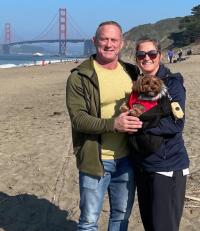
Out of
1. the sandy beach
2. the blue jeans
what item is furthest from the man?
the sandy beach

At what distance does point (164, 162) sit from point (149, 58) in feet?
2.17

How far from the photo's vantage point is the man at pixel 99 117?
322cm

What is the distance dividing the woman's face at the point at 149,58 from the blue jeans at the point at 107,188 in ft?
2.13

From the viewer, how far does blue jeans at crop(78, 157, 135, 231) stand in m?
3.38

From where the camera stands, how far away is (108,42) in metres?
3.22

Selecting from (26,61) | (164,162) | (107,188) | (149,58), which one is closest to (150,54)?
(149,58)

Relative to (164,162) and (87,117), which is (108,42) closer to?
(87,117)

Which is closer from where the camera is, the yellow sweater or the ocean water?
the yellow sweater

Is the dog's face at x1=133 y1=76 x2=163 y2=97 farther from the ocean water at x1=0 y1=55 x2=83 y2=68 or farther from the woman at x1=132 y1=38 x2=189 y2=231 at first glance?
the ocean water at x1=0 y1=55 x2=83 y2=68

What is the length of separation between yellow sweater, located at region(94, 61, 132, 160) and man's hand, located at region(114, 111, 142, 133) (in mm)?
222

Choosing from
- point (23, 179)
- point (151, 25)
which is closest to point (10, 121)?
point (23, 179)

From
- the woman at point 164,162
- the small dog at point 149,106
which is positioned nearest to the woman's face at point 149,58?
the woman at point 164,162

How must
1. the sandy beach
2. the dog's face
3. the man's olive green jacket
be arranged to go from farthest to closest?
the sandy beach → the man's olive green jacket → the dog's face

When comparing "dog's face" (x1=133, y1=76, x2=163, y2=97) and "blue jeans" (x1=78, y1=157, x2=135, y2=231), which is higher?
"dog's face" (x1=133, y1=76, x2=163, y2=97)
